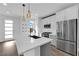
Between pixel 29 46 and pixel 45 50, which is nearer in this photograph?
pixel 29 46

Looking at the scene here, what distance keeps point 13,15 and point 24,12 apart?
241 millimetres

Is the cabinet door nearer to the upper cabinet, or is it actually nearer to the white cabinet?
the upper cabinet

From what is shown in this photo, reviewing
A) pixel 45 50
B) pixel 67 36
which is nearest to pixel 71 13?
pixel 67 36

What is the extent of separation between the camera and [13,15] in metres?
2.14

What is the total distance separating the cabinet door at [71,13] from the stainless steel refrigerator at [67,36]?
135mm

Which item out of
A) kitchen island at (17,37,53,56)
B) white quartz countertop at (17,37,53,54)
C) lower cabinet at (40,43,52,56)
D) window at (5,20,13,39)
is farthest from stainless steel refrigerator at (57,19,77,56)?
window at (5,20,13,39)

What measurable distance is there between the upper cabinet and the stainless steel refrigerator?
13cm

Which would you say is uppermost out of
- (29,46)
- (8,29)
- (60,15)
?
(60,15)

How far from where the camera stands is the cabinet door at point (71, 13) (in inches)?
130

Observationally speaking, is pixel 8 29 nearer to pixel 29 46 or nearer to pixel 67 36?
pixel 29 46

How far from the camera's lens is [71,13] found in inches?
138

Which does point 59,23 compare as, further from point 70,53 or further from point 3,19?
point 3,19

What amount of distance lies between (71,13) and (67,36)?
2.68 feet

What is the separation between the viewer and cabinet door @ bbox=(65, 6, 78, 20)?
329 cm
